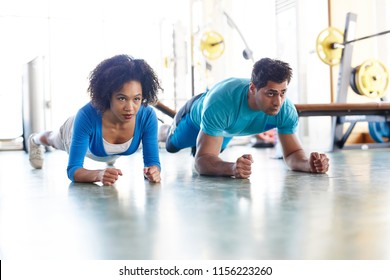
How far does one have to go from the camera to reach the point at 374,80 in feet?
13.2

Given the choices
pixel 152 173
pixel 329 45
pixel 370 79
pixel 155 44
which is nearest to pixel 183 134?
pixel 152 173

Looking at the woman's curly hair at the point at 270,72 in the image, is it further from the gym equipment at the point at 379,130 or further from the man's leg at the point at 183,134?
the gym equipment at the point at 379,130

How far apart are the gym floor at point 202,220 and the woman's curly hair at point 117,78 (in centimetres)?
32

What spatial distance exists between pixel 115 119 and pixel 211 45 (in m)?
3.63

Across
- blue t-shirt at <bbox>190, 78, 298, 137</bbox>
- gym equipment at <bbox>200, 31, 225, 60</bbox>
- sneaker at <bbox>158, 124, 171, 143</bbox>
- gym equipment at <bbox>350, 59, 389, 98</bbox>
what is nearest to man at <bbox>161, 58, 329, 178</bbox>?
blue t-shirt at <bbox>190, 78, 298, 137</bbox>

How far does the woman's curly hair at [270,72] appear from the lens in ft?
5.62

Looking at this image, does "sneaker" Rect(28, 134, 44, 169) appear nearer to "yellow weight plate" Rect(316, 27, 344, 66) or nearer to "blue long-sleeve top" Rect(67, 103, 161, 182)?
"blue long-sleeve top" Rect(67, 103, 161, 182)

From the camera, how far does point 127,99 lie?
5.16 ft

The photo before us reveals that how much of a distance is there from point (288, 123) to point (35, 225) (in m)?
1.20

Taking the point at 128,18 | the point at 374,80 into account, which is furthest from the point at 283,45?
the point at 128,18

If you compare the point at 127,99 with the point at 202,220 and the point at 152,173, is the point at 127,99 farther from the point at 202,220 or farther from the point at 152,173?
the point at 202,220

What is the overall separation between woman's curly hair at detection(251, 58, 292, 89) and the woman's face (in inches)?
17.7

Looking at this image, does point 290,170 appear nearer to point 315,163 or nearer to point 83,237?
point 315,163

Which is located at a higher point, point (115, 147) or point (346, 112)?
point (346, 112)
